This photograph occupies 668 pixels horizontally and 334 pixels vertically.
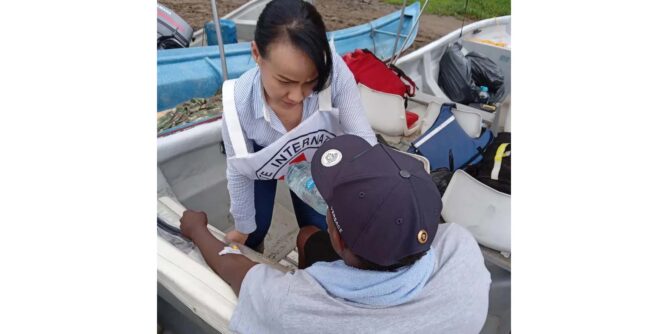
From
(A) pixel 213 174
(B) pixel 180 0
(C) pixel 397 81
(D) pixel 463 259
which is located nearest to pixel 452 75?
(C) pixel 397 81

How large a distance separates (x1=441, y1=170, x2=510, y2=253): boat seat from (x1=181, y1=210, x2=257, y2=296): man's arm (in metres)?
0.78

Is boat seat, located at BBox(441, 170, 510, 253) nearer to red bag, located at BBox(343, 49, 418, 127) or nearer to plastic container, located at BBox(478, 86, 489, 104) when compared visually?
red bag, located at BBox(343, 49, 418, 127)

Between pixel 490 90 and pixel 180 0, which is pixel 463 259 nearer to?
pixel 490 90

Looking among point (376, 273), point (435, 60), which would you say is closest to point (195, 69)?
point (435, 60)

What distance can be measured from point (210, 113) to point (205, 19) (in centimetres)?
434

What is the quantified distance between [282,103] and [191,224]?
574 millimetres

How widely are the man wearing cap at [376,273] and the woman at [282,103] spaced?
11.0 inches

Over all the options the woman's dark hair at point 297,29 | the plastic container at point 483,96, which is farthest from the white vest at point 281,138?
the plastic container at point 483,96

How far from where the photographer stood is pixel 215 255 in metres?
1.18

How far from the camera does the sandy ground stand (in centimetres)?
633

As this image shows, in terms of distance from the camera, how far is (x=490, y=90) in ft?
10.9

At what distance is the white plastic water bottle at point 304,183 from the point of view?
4.30 feet

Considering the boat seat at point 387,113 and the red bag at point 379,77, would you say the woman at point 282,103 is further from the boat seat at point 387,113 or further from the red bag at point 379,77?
the red bag at point 379,77

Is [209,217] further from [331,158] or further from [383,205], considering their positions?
[383,205]
